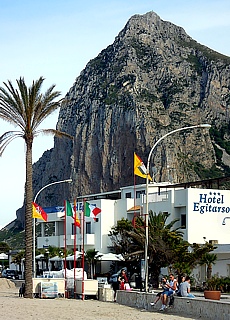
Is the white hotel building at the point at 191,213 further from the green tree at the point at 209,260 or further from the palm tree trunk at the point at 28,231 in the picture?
the palm tree trunk at the point at 28,231

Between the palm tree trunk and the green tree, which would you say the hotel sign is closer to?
the green tree

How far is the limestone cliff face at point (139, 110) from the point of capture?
6014 inches

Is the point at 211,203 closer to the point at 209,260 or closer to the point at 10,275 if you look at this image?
the point at 209,260

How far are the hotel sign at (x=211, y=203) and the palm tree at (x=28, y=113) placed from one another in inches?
912

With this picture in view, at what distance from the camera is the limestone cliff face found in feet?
501

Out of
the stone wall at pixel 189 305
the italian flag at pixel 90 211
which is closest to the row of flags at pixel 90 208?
the italian flag at pixel 90 211

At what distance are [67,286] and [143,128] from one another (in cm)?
11342

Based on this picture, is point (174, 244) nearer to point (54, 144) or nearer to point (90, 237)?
point (90, 237)

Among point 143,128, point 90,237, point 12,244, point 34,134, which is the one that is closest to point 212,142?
point 143,128

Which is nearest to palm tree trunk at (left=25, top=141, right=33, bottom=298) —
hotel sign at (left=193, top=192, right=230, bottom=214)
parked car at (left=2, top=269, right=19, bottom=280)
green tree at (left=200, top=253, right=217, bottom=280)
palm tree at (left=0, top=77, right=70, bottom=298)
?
palm tree at (left=0, top=77, right=70, bottom=298)

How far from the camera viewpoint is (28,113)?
36031mm

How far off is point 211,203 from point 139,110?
312 feet

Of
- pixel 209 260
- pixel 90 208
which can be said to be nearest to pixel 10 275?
pixel 209 260

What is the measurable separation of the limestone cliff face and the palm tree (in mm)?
108777
